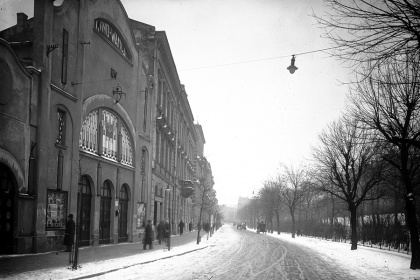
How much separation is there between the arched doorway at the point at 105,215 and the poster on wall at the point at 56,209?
4.80 meters

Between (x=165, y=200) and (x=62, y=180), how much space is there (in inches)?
851

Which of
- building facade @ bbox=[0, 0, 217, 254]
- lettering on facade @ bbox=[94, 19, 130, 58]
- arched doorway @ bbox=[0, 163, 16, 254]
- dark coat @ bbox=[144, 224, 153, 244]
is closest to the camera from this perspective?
arched doorway @ bbox=[0, 163, 16, 254]

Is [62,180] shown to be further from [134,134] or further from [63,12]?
[134,134]

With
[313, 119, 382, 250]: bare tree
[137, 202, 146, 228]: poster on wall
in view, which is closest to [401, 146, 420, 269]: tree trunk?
[313, 119, 382, 250]: bare tree

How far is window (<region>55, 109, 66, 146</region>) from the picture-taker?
64.6ft

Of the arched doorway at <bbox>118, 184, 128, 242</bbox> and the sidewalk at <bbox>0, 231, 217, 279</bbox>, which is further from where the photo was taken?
the arched doorway at <bbox>118, 184, 128, 242</bbox>

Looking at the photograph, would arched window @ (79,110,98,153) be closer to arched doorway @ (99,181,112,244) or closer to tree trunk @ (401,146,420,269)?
arched doorway @ (99,181,112,244)

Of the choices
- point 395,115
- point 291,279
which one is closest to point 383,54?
point 291,279

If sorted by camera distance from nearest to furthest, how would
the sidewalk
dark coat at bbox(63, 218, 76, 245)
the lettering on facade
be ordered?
the sidewalk, dark coat at bbox(63, 218, 76, 245), the lettering on facade

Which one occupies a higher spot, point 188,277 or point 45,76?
point 45,76

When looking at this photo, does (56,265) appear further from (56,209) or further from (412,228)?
(412,228)

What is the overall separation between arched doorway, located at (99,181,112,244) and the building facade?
6 centimetres

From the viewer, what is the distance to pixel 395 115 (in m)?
18.6

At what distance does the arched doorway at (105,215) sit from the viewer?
24500mm
